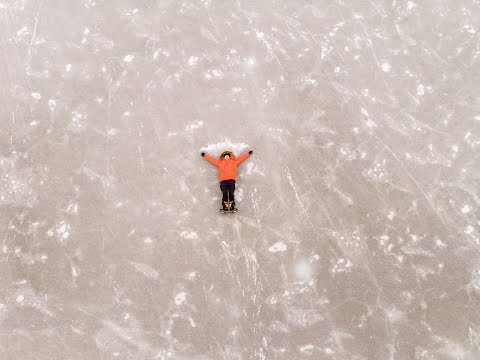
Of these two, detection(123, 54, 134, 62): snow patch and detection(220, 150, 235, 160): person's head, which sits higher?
detection(123, 54, 134, 62): snow patch

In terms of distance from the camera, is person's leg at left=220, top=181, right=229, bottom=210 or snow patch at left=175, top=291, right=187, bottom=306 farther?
person's leg at left=220, top=181, right=229, bottom=210

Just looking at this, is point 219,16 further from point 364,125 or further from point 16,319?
point 16,319

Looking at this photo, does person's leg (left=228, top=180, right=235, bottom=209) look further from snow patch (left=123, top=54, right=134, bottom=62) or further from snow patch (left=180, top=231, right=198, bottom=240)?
snow patch (left=123, top=54, right=134, bottom=62)

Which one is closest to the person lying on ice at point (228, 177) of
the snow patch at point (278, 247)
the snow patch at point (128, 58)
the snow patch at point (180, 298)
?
the snow patch at point (278, 247)

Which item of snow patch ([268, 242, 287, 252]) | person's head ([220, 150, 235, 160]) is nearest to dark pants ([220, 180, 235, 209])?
person's head ([220, 150, 235, 160])

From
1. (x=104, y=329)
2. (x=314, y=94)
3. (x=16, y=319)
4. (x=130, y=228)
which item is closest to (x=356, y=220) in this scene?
(x=314, y=94)

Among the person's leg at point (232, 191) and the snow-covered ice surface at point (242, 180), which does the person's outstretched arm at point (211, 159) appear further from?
the person's leg at point (232, 191)

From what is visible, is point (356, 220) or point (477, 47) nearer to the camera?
point (356, 220)

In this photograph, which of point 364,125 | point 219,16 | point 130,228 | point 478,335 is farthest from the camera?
point 219,16

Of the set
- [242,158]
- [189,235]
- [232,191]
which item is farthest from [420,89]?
[189,235]
